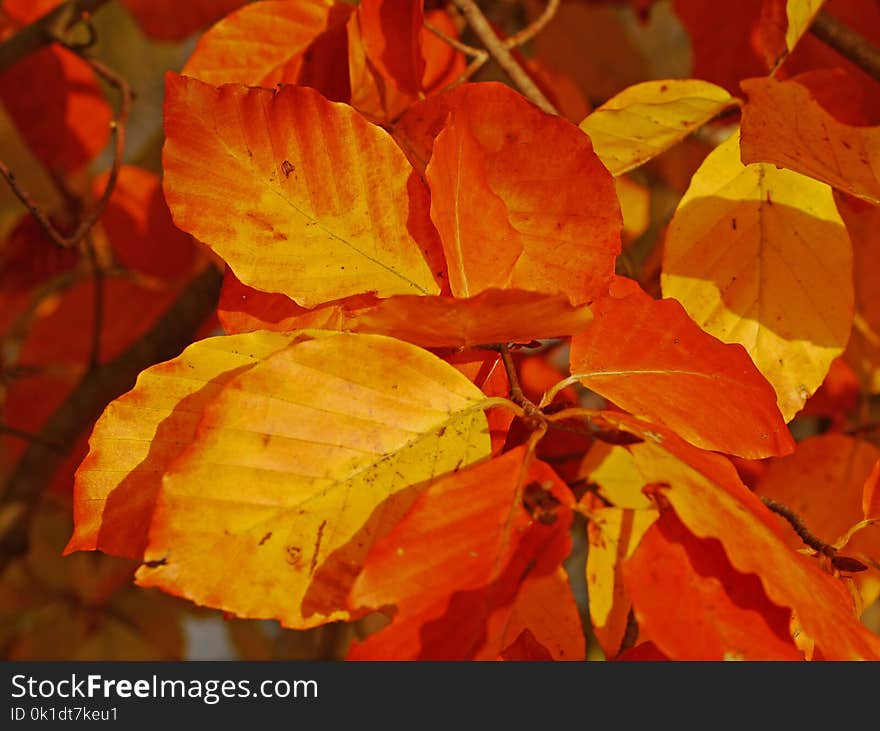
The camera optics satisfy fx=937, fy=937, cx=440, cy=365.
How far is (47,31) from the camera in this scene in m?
0.75

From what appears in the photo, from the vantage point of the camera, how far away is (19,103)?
85 cm

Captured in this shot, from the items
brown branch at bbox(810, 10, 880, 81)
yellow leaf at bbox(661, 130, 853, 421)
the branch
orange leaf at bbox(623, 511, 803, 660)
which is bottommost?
orange leaf at bbox(623, 511, 803, 660)

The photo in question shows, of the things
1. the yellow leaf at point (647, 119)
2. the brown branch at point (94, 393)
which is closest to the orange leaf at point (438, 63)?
the yellow leaf at point (647, 119)

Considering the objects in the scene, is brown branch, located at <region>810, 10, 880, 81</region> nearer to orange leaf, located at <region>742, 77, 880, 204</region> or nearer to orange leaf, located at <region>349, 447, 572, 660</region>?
orange leaf, located at <region>742, 77, 880, 204</region>

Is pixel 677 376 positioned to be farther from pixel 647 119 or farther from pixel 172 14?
pixel 172 14

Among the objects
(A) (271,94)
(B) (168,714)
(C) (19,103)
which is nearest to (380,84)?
(A) (271,94)

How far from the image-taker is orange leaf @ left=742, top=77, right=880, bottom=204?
0.42 meters

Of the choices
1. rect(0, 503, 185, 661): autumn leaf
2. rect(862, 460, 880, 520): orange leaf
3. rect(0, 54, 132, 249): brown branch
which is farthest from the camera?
rect(0, 503, 185, 661): autumn leaf

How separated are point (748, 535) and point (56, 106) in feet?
2.47

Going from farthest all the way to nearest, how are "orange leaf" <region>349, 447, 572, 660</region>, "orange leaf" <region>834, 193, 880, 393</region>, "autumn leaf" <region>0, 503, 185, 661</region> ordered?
"autumn leaf" <region>0, 503, 185, 661</region> → "orange leaf" <region>834, 193, 880, 393</region> → "orange leaf" <region>349, 447, 572, 660</region>

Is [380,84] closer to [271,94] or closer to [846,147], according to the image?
[271,94]

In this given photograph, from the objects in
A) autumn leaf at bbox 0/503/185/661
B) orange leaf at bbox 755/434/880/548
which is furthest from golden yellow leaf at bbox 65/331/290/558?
autumn leaf at bbox 0/503/185/661

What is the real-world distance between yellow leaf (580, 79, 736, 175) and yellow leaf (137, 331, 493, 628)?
0.17 meters

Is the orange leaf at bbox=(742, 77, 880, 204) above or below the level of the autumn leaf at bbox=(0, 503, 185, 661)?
above
